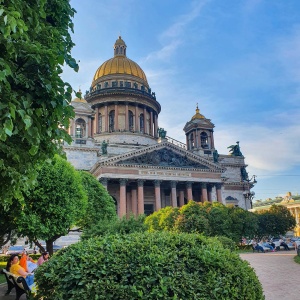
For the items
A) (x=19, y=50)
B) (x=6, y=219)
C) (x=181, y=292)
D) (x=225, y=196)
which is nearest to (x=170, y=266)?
(x=181, y=292)

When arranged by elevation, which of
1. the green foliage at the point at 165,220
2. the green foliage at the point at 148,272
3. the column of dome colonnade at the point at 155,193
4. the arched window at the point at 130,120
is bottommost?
the green foliage at the point at 148,272

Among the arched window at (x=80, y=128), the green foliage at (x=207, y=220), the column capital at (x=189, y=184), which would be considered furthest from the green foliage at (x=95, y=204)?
the arched window at (x=80, y=128)

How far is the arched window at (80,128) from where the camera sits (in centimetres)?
4809

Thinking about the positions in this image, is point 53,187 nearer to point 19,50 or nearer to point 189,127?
point 19,50

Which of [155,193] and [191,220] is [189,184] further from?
[191,220]

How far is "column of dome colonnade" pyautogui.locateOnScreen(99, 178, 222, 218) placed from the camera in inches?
1616

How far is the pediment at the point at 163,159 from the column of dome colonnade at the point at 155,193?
6.92 ft

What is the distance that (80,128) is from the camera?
48844mm

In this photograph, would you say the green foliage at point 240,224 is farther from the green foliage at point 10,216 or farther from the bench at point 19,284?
the bench at point 19,284

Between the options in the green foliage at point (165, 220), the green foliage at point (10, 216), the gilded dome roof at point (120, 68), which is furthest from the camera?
the gilded dome roof at point (120, 68)

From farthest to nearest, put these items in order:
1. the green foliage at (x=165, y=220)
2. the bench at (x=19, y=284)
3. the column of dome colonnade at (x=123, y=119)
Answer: the column of dome colonnade at (x=123, y=119), the green foliage at (x=165, y=220), the bench at (x=19, y=284)

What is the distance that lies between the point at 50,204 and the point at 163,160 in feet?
94.7

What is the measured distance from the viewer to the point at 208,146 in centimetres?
5566

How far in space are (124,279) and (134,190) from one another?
40.5 meters
